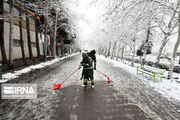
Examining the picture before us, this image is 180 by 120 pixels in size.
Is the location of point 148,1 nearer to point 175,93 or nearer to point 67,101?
point 175,93

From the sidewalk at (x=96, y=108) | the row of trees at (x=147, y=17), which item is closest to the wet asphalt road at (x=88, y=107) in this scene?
the sidewalk at (x=96, y=108)

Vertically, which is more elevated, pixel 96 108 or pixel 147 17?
pixel 147 17

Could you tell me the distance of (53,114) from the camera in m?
3.07

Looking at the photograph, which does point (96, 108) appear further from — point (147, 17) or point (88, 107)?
point (147, 17)

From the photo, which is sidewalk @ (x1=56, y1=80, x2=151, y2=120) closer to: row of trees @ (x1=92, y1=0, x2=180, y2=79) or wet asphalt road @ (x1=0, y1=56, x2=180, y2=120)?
wet asphalt road @ (x1=0, y1=56, x2=180, y2=120)

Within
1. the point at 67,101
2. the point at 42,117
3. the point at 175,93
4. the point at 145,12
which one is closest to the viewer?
the point at 42,117

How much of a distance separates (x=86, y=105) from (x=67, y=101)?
32.5 inches

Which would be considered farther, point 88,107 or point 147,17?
point 147,17

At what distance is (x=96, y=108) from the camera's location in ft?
11.4

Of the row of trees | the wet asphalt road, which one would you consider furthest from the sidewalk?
the row of trees

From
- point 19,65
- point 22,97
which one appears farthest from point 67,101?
point 19,65

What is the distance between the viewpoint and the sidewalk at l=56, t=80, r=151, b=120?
3.03 meters

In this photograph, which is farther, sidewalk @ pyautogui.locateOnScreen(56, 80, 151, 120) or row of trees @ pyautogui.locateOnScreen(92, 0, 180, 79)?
row of trees @ pyautogui.locateOnScreen(92, 0, 180, 79)

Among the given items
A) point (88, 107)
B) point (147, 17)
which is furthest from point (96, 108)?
point (147, 17)
